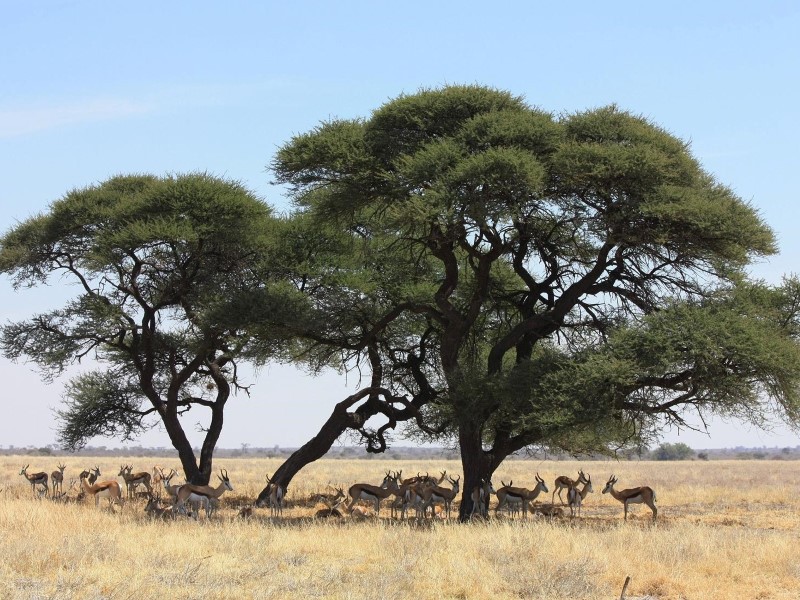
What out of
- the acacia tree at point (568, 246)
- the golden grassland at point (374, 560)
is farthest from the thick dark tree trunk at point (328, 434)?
the golden grassland at point (374, 560)

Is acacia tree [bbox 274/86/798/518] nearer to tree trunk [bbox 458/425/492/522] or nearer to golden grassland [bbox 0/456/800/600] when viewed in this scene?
tree trunk [bbox 458/425/492/522]

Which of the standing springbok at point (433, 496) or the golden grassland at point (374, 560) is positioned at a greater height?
the standing springbok at point (433, 496)

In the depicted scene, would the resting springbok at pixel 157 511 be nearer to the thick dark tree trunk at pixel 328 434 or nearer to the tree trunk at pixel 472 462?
the thick dark tree trunk at pixel 328 434

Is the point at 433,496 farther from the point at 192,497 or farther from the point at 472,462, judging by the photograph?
the point at 192,497

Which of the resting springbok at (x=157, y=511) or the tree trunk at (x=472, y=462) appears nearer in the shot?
the resting springbok at (x=157, y=511)

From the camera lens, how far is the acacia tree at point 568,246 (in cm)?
1909

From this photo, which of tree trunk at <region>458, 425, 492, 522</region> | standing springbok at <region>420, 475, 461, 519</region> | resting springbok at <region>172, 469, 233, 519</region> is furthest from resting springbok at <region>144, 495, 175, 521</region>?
tree trunk at <region>458, 425, 492, 522</region>

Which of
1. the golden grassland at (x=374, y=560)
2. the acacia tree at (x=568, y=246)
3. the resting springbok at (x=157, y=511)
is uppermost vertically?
the acacia tree at (x=568, y=246)

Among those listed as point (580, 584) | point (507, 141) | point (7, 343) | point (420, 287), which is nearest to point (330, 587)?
point (580, 584)

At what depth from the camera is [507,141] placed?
20.9 metres

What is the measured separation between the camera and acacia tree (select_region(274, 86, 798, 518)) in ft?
62.6

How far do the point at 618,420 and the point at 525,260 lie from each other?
5051 mm

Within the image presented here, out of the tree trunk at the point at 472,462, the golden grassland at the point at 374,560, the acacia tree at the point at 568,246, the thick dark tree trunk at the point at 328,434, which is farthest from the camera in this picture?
the thick dark tree trunk at the point at 328,434

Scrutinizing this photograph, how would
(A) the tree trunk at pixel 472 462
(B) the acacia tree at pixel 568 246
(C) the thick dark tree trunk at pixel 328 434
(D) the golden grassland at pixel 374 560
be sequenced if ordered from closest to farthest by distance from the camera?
1. (D) the golden grassland at pixel 374 560
2. (B) the acacia tree at pixel 568 246
3. (A) the tree trunk at pixel 472 462
4. (C) the thick dark tree trunk at pixel 328 434
